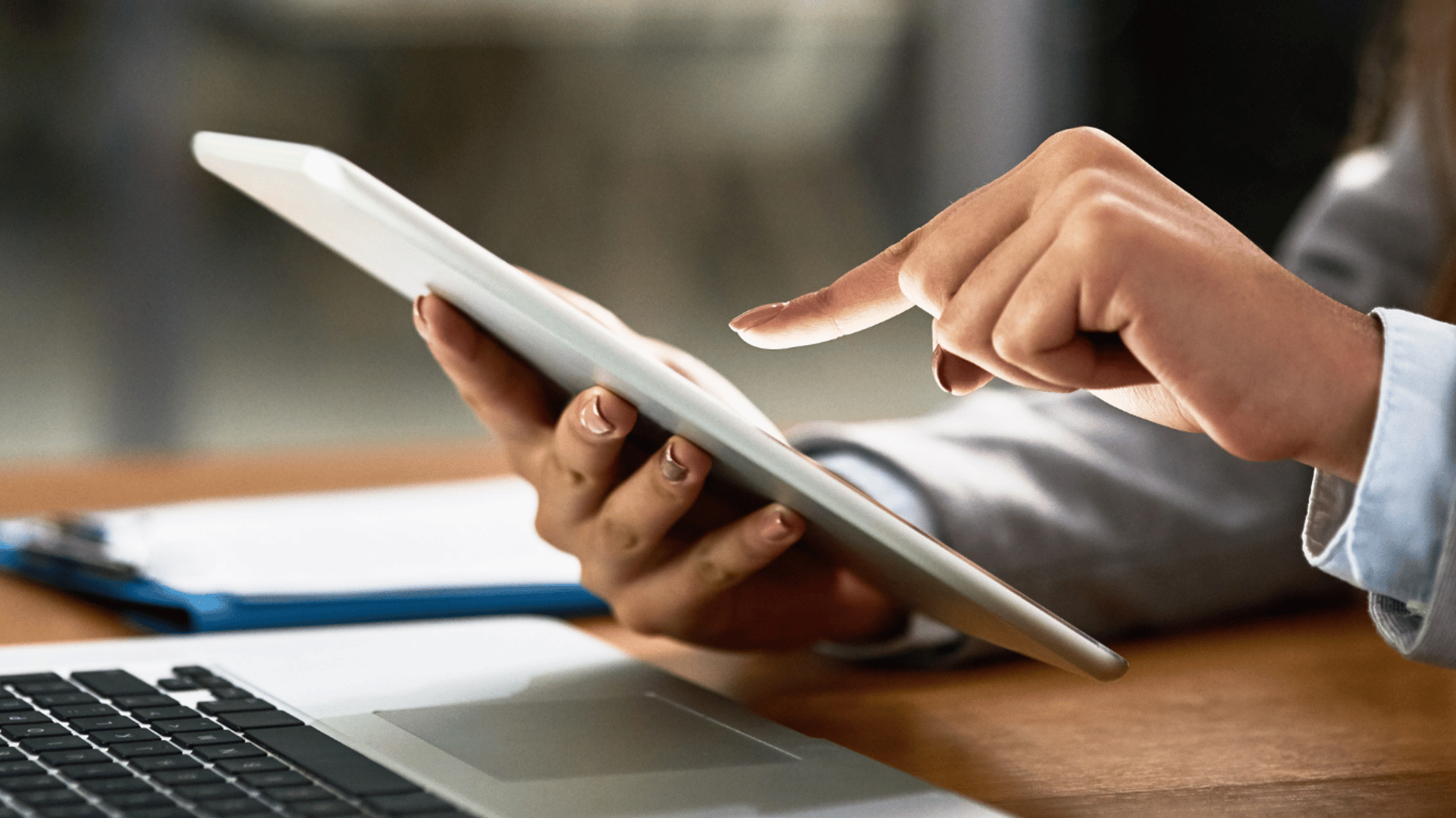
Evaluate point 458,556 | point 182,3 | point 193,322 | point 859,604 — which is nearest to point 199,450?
point 193,322

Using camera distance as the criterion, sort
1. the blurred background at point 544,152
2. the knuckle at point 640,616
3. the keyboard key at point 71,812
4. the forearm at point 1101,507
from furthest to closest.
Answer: the blurred background at point 544,152 < the forearm at point 1101,507 < the knuckle at point 640,616 < the keyboard key at point 71,812

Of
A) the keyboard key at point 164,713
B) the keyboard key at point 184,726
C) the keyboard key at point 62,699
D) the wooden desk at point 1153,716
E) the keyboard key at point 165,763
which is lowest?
the wooden desk at point 1153,716

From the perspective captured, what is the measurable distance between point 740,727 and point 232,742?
0.50 feet

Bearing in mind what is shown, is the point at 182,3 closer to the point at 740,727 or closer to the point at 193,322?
the point at 193,322

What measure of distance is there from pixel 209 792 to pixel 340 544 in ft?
1.19

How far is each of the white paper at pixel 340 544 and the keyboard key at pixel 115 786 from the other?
0.25 metres

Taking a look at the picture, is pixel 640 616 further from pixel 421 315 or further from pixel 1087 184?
pixel 1087 184

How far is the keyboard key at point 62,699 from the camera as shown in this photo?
0.40 meters

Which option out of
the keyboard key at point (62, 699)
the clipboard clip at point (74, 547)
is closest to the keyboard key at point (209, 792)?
the keyboard key at point (62, 699)

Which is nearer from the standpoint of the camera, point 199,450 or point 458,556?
point 458,556

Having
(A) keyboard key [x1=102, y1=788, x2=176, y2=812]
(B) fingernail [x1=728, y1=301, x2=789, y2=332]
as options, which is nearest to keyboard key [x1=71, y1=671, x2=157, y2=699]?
(A) keyboard key [x1=102, y1=788, x2=176, y2=812]

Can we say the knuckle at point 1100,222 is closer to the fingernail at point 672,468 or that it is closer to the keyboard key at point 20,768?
the fingernail at point 672,468

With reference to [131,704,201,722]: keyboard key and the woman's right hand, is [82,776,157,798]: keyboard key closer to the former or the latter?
[131,704,201,722]: keyboard key

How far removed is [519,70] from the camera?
237cm
